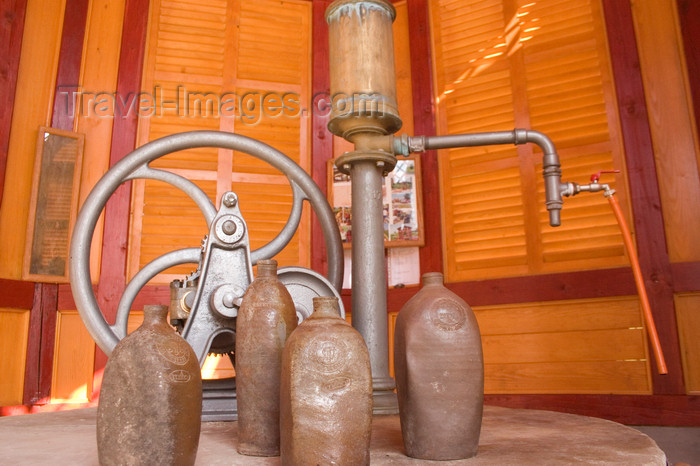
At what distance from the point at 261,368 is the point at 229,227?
0.52m

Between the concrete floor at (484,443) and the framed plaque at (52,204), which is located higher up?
the framed plaque at (52,204)

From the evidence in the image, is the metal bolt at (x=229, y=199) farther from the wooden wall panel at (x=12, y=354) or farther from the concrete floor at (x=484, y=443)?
the wooden wall panel at (x=12, y=354)

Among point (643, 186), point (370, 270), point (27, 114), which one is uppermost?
point (27, 114)

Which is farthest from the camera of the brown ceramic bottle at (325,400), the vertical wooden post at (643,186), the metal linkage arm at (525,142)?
the vertical wooden post at (643,186)

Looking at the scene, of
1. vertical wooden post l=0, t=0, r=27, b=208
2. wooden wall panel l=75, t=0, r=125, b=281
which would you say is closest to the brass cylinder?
wooden wall panel l=75, t=0, r=125, b=281

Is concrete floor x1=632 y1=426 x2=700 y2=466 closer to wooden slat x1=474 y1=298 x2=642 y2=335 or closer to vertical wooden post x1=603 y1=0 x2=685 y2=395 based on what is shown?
vertical wooden post x1=603 y1=0 x2=685 y2=395

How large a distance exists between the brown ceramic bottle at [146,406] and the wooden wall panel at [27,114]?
2848 millimetres

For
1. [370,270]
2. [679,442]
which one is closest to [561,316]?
[679,442]

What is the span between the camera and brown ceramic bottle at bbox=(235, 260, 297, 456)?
99cm

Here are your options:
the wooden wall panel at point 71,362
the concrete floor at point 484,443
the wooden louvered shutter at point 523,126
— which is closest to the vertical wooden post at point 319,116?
the wooden louvered shutter at point 523,126

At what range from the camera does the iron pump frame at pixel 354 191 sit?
155 centimetres

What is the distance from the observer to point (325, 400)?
817mm

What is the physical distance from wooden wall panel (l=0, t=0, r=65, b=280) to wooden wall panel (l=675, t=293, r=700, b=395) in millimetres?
3660

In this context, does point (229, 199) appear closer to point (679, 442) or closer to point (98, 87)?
point (679, 442)
